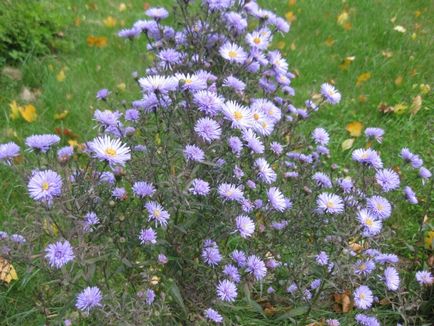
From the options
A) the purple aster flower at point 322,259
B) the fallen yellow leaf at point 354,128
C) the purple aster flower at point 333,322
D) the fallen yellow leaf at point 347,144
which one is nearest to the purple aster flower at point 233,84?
→ the purple aster flower at point 322,259

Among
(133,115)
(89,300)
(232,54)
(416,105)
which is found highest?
(416,105)

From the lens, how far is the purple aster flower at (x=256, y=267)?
184 centimetres

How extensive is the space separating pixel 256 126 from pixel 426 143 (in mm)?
1853

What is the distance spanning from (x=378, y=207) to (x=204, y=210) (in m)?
0.62

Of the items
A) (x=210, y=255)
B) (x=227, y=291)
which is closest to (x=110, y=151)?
(x=210, y=255)

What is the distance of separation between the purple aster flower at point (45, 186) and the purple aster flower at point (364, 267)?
42.4 inches

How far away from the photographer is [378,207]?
1.83 metres

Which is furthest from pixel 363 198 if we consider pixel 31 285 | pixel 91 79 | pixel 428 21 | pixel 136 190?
pixel 428 21

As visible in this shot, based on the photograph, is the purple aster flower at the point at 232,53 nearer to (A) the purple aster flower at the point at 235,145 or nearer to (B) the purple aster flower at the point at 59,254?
(A) the purple aster flower at the point at 235,145

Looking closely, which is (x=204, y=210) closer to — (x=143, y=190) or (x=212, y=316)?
(x=143, y=190)

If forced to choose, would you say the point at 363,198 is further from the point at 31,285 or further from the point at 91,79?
the point at 91,79

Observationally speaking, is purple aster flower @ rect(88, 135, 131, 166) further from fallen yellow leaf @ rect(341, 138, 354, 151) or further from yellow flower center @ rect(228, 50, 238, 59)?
fallen yellow leaf @ rect(341, 138, 354, 151)

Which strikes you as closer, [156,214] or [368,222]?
[156,214]

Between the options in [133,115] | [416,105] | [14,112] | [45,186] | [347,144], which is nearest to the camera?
[45,186]
